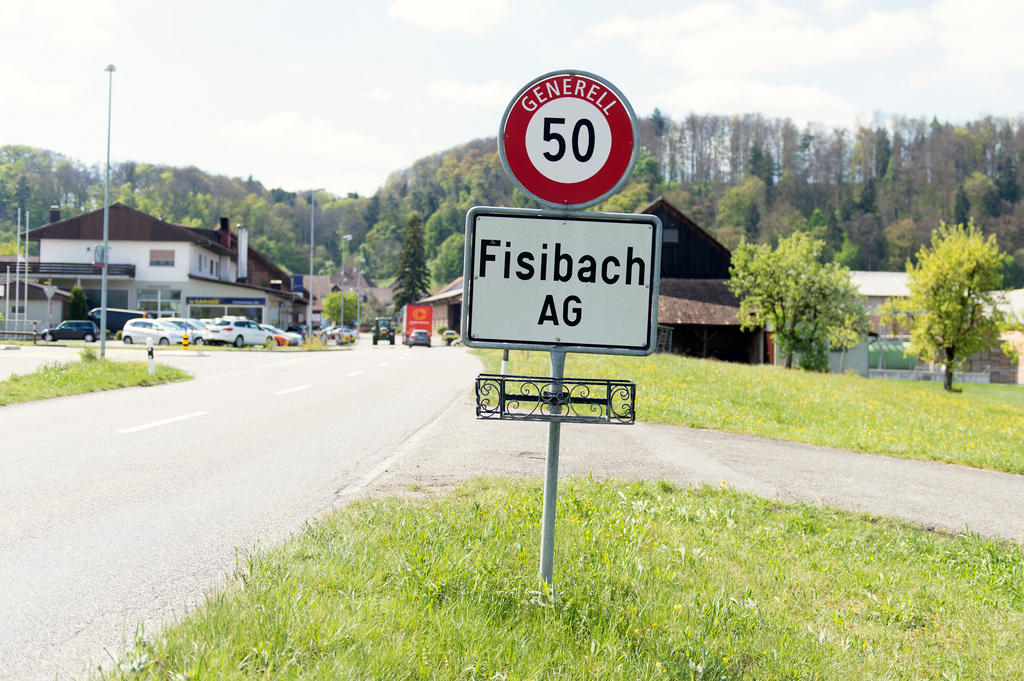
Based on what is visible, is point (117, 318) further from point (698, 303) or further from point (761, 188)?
point (761, 188)

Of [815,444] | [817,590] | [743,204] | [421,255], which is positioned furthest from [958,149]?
[817,590]

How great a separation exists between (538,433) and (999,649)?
768cm

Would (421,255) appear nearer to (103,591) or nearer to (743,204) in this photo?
(743,204)

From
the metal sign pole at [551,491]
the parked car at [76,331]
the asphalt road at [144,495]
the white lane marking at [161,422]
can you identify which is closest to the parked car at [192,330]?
the parked car at [76,331]

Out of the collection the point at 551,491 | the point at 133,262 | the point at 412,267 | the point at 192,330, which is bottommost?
the point at 192,330

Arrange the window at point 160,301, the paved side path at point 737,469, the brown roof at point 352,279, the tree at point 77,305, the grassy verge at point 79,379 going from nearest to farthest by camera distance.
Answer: the paved side path at point 737,469, the grassy verge at point 79,379, the tree at point 77,305, the window at point 160,301, the brown roof at point 352,279

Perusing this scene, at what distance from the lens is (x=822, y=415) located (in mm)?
16000

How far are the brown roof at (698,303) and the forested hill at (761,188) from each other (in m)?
41.5

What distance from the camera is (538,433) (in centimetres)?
1120

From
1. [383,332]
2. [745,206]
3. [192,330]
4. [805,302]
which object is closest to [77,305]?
[192,330]

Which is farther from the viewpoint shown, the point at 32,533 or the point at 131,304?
the point at 131,304

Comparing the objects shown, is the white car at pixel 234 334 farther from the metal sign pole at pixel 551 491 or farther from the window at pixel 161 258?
the metal sign pole at pixel 551 491

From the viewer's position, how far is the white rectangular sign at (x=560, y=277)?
12.0 feet

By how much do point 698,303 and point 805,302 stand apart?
6.92 meters
